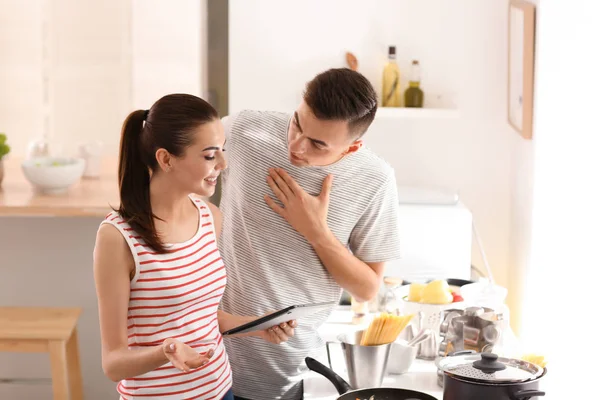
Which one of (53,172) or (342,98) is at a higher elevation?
(342,98)

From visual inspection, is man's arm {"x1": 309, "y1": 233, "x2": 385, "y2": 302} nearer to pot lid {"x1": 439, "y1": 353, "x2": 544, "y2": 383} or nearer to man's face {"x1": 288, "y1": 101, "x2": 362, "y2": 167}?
man's face {"x1": 288, "y1": 101, "x2": 362, "y2": 167}

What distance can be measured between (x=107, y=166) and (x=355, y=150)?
189 centimetres

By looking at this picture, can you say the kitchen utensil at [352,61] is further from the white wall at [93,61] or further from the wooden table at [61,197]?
the wooden table at [61,197]

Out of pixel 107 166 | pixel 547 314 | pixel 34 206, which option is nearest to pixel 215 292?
pixel 547 314

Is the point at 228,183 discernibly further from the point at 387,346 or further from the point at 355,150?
the point at 387,346

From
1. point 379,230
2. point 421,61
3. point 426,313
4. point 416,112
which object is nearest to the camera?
point 379,230

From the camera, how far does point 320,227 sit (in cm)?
184

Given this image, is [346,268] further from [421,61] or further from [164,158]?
[421,61]

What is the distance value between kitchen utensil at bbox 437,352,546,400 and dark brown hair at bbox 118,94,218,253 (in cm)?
60

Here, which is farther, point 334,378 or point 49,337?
point 49,337

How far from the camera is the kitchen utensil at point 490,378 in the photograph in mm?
1492

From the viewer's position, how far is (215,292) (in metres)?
1.69

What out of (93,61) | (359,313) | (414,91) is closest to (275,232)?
(359,313)

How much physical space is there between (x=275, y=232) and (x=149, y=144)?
41 cm
